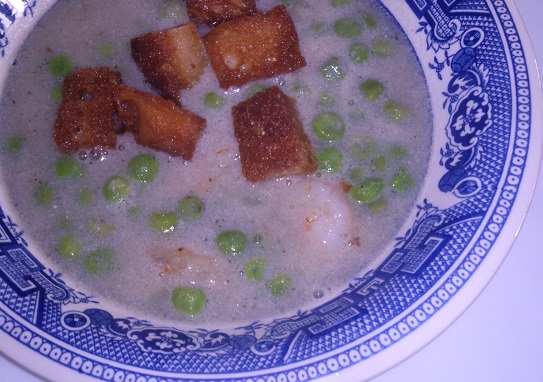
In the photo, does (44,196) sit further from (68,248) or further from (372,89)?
(372,89)

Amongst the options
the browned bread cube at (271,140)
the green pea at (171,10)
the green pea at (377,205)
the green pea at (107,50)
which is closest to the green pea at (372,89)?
the browned bread cube at (271,140)

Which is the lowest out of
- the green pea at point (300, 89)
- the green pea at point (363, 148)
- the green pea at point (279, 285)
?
the green pea at point (279, 285)

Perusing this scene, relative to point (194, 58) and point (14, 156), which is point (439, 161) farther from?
point (14, 156)

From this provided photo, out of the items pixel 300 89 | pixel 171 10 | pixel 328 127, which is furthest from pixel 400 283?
pixel 171 10

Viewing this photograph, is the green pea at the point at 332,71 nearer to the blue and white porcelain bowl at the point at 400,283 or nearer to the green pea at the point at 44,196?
the blue and white porcelain bowl at the point at 400,283

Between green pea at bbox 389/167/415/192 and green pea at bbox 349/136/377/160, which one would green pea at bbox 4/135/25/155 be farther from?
green pea at bbox 389/167/415/192
